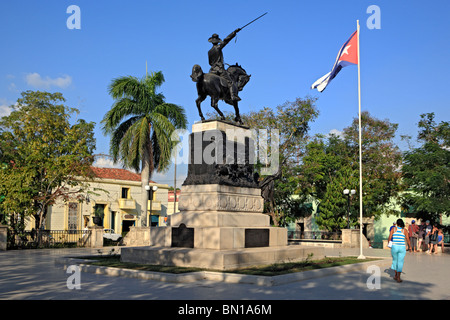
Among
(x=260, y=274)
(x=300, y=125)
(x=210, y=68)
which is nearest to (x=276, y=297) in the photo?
(x=260, y=274)

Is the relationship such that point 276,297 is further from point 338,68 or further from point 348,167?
point 348,167

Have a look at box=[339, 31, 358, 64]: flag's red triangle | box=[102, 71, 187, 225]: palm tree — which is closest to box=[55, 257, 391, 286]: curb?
box=[339, 31, 358, 64]: flag's red triangle

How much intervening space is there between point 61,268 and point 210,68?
27.1 ft

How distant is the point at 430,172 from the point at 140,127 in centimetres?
1777

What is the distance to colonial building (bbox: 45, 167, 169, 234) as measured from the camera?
1687 inches

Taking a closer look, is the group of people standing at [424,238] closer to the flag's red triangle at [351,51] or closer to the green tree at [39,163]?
the flag's red triangle at [351,51]

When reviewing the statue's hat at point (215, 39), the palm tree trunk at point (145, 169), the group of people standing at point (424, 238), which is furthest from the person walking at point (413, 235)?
the palm tree trunk at point (145, 169)

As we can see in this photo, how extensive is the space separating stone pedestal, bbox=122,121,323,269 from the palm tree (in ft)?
52.3

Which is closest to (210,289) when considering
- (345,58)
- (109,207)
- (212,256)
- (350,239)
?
(212,256)

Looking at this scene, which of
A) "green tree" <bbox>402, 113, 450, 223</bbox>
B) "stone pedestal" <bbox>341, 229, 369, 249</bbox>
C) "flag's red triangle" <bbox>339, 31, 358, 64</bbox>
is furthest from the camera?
"stone pedestal" <bbox>341, 229, 369, 249</bbox>

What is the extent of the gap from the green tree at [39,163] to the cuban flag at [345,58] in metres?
14.3

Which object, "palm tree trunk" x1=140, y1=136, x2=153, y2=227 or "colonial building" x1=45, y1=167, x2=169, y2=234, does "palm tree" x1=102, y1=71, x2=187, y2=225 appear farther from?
"colonial building" x1=45, y1=167, x2=169, y2=234

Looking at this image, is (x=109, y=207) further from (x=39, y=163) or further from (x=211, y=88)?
(x=211, y=88)

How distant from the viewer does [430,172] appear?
24.6 metres
